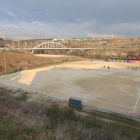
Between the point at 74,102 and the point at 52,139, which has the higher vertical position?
the point at 52,139

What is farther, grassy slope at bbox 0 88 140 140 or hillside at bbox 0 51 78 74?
hillside at bbox 0 51 78 74

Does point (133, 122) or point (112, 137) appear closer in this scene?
point (112, 137)

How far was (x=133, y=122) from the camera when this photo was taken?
10727 millimetres

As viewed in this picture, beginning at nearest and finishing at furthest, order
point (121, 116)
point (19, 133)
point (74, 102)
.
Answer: point (19, 133) < point (121, 116) < point (74, 102)

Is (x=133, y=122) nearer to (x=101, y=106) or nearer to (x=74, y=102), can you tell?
(x=101, y=106)

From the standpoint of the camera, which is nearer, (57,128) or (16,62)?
(57,128)

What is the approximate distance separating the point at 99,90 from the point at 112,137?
42.0 ft

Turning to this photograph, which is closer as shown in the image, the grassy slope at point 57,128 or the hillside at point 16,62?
the grassy slope at point 57,128

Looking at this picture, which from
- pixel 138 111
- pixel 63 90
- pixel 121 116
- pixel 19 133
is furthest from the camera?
pixel 63 90

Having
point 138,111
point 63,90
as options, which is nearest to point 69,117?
point 138,111

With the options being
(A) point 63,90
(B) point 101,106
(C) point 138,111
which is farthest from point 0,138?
(A) point 63,90

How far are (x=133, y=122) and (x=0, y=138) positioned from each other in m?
9.91

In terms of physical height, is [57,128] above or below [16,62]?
below

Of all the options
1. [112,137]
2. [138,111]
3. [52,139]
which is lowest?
[138,111]
